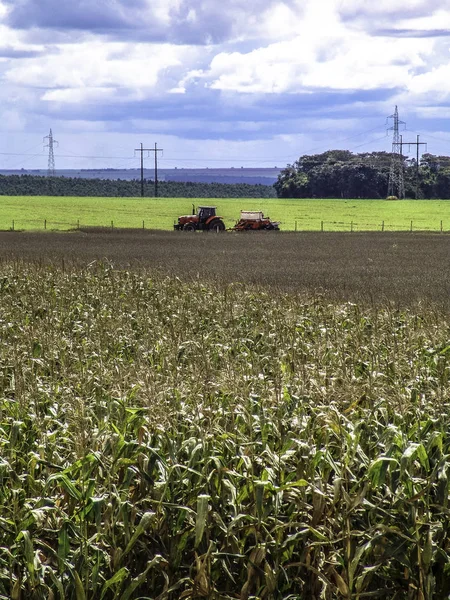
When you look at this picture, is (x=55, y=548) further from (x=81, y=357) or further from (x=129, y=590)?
(x=81, y=357)

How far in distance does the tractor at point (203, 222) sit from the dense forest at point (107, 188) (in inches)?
3286

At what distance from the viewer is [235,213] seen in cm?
9019

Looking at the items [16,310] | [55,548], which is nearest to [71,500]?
[55,548]

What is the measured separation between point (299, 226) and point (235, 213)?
59.3 ft

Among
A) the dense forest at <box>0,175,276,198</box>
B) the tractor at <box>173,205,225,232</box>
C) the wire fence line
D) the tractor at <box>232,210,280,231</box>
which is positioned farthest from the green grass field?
the dense forest at <box>0,175,276,198</box>

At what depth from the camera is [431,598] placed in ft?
20.1

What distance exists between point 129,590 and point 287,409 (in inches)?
108

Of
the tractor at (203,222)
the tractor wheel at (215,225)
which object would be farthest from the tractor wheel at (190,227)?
the tractor wheel at (215,225)

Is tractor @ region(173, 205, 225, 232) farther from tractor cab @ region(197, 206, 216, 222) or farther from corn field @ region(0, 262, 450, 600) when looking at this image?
corn field @ region(0, 262, 450, 600)

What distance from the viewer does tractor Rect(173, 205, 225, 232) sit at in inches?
2360

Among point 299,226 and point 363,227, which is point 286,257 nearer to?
point 299,226

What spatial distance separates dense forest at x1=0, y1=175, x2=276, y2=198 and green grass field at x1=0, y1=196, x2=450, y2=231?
1583 inches

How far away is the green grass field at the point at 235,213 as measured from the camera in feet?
243

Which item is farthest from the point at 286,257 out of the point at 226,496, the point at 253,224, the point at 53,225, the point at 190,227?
the point at 53,225
